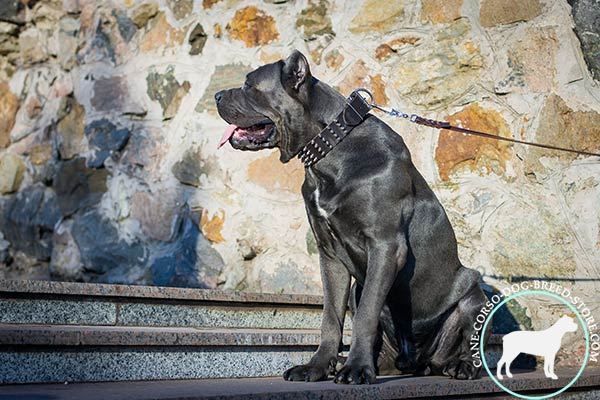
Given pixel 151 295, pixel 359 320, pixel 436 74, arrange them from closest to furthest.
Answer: pixel 359 320 < pixel 151 295 < pixel 436 74

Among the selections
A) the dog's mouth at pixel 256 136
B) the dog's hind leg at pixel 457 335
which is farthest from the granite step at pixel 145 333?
the dog's mouth at pixel 256 136

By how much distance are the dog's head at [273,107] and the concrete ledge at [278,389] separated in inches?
35.9

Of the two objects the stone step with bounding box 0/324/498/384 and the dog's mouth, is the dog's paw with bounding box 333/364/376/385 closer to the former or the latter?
the stone step with bounding box 0/324/498/384

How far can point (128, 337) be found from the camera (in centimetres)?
288

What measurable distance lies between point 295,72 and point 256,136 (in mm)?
291

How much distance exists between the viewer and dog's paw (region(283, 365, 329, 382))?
2889 millimetres

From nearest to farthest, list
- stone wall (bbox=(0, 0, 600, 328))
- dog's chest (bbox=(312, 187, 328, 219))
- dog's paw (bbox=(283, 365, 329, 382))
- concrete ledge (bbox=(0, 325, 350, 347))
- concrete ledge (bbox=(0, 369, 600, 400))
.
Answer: concrete ledge (bbox=(0, 369, 600, 400))
concrete ledge (bbox=(0, 325, 350, 347))
dog's paw (bbox=(283, 365, 329, 382))
dog's chest (bbox=(312, 187, 328, 219))
stone wall (bbox=(0, 0, 600, 328))

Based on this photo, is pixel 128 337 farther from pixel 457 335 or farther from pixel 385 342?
pixel 457 335

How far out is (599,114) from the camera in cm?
406

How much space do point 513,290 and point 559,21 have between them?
4.55 feet

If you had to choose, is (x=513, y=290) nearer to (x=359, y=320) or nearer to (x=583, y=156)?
(x=583, y=156)

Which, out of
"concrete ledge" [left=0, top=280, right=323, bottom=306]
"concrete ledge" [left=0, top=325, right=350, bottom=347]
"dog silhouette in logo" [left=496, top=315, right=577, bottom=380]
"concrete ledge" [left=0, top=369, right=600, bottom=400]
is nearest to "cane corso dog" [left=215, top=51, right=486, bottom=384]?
"concrete ledge" [left=0, top=369, right=600, bottom=400]

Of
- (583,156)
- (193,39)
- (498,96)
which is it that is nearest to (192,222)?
Result: (193,39)

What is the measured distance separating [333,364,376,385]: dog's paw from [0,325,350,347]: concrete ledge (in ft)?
1.76
